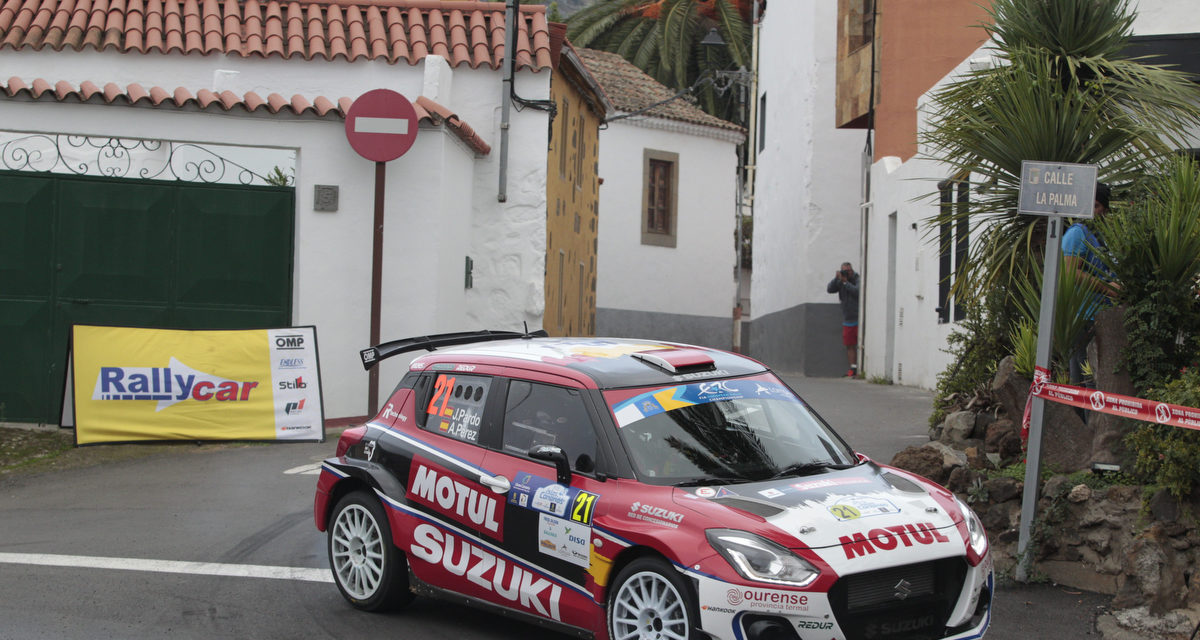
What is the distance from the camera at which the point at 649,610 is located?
521 centimetres

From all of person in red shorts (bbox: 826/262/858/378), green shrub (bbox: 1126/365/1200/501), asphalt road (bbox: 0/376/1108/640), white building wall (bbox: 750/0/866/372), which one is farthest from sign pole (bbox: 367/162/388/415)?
white building wall (bbox: 750/0/866/372)

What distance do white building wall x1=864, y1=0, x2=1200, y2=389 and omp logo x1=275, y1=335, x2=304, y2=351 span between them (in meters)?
7.78

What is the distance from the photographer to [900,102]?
2169 cm

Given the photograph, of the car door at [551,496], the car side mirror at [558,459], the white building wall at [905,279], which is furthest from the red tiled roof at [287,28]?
the car side mirror at [558,459]

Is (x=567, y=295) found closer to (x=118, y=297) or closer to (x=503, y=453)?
(x=118, y=297)

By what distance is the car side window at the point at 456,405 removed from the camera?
649 cm

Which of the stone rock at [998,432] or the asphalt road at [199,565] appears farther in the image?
the stone rock at [998,432]

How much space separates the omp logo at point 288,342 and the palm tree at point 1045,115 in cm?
688

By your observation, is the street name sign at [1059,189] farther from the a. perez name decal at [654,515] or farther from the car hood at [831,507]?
the a. perez name decal at [654,515]

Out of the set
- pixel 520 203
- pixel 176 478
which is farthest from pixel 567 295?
pixel 176 478

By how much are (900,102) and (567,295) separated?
693cm

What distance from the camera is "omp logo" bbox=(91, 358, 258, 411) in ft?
41.3

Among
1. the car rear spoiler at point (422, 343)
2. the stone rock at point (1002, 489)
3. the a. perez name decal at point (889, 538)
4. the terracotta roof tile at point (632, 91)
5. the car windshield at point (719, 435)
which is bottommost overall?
the stone rock at point (1002, 489)

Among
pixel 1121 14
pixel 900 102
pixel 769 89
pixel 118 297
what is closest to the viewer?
pixel 1121 14
